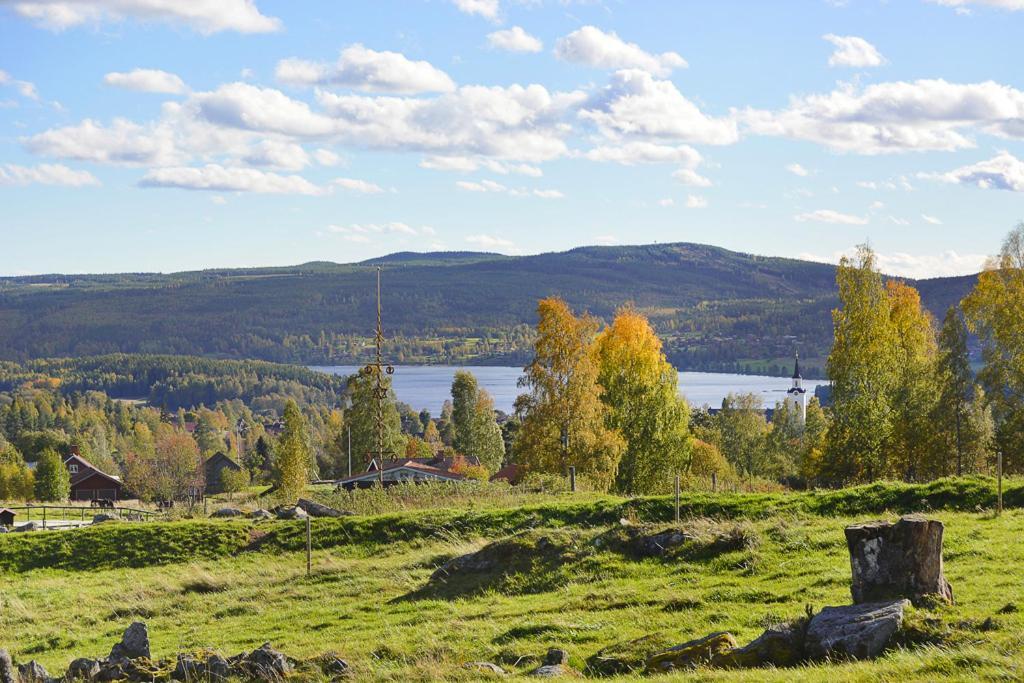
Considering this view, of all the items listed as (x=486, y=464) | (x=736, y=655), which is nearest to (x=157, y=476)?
(x=486, y=464)

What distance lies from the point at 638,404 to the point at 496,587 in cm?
3093

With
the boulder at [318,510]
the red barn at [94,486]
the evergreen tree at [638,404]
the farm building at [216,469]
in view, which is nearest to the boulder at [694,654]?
the boulder at [318,510]

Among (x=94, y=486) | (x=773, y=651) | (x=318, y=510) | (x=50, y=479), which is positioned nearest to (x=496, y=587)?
(x=773, y=651)

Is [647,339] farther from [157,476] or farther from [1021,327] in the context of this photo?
[157,476]

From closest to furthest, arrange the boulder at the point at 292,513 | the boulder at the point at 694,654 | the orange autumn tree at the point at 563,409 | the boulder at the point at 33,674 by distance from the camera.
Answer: the boulder at the point at 694,654, the boulder at the point at 33,674, the boulder at the point at 292,513, the orange autumn tree at the point at 563,409

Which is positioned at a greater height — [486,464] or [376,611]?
[376,611]

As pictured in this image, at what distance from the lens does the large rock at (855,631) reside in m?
10.3

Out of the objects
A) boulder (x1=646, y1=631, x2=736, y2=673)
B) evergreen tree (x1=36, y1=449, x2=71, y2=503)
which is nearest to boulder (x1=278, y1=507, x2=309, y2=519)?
boulder (x1=646, y1=631, x2=736, y2=673)

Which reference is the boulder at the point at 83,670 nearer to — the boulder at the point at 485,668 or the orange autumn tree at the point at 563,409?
the boulder at the point at 485,668

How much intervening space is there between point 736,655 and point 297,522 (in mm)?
19690

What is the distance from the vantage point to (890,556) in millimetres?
11344

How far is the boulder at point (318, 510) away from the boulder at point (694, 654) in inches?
743

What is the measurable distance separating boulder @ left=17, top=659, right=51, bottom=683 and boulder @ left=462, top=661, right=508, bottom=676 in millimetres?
5527

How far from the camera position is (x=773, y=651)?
10758 mm
